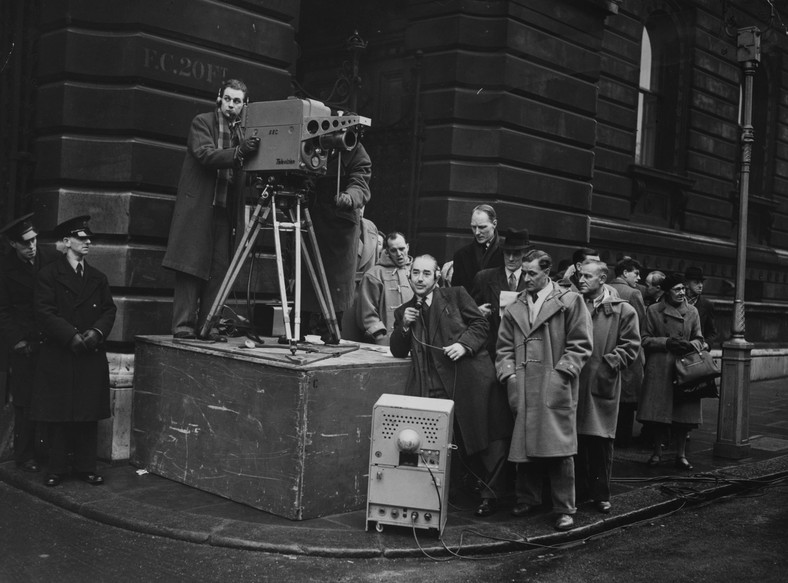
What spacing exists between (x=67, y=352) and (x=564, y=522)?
157 inches

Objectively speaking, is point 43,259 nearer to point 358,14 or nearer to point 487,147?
point 487,147

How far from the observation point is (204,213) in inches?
283

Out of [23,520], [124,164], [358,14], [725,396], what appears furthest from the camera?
[358,14]

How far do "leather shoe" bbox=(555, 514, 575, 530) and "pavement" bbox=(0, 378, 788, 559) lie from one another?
0.05 m

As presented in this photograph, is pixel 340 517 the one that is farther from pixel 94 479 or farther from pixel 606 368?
pixel 606 368

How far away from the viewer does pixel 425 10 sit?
11.7 m

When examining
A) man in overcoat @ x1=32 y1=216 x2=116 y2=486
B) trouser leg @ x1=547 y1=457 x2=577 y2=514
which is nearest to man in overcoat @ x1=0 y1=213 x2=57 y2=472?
man in overcoat @ x1=32 y1=216 x2=116 y2=486

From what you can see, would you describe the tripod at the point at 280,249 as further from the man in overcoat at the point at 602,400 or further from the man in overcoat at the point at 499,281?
the man in overcoat at the point at 602,400

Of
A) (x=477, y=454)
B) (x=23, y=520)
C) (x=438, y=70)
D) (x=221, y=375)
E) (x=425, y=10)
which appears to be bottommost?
(x=23, y=520)

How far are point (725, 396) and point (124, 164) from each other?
661 cm

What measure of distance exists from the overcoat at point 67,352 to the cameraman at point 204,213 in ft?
2.11

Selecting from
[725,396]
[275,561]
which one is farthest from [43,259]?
[725,396]

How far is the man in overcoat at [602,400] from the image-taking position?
690 cm

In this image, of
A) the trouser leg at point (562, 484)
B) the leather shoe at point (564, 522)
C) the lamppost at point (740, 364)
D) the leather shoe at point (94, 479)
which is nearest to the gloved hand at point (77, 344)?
the leather shoe at point (94, 479)
